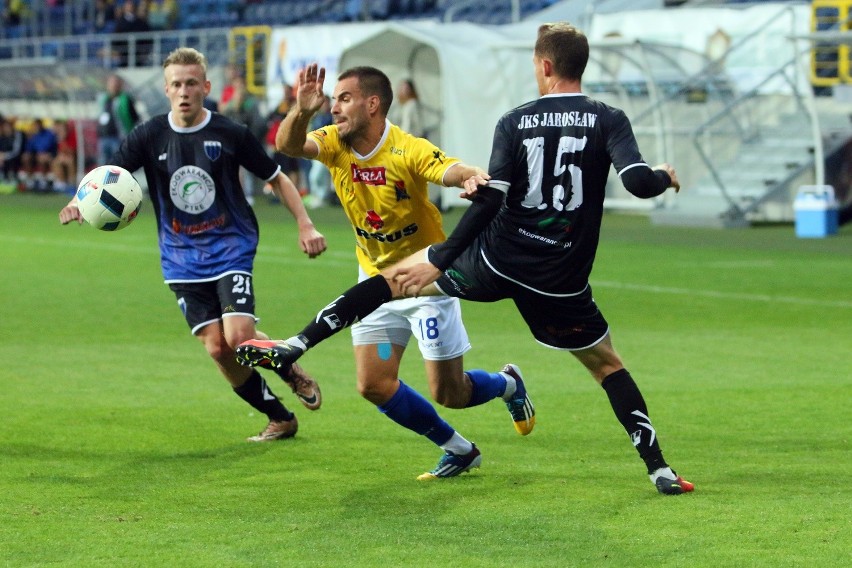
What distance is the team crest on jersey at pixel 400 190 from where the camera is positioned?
6715 mm

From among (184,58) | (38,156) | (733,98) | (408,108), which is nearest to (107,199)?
(184,58)

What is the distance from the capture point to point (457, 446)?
6785 millimetres

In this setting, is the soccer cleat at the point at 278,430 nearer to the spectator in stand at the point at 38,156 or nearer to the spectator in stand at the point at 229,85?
the spectator in stand at the point at 229,85

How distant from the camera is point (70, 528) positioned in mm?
5668

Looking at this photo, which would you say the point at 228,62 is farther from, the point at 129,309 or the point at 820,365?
the point at 820,365

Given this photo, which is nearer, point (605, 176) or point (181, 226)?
point (605, 176)

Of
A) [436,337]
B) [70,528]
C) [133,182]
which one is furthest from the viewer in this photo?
[133,182]

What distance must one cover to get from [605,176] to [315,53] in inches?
901

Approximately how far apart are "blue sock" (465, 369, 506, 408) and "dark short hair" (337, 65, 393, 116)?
1415 millimetres

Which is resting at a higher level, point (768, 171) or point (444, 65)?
point (444, 65)

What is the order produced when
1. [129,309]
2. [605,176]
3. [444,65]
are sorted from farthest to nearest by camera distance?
[444,65], [129,309], [605,176]

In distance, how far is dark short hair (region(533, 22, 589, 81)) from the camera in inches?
240

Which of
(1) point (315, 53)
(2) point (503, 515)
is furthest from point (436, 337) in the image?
(1) point (315, 53)

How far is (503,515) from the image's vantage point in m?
5.91
